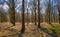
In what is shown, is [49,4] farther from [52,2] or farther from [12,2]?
[12,2]

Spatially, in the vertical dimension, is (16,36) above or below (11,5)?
below

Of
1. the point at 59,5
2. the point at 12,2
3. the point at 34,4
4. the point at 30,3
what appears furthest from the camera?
the point at 59,5

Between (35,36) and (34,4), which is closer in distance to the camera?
(35,36)

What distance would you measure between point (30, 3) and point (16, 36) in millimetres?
17031

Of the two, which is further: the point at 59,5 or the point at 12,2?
the point at 59,5

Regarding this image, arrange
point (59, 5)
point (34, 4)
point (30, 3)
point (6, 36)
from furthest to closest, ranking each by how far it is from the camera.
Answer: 1. point (59, 5)
2. point (30, 3)
3. point (34, 4)
4. point (6, 36)

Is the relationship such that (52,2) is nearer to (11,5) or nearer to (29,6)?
(29,6)

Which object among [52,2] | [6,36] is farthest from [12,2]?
[52,2]

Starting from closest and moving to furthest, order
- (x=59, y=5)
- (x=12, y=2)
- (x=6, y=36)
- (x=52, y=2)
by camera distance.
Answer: (x=6, y=36) → (x=12, y=2) → (x=59, y=5) → (x=52, y=2)

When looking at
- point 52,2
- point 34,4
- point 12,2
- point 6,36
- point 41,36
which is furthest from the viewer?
point 52,2

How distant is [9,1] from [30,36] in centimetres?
1033

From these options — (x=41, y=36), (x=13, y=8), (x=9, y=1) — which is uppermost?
(x=9, y=1)

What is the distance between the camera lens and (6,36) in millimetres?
11195

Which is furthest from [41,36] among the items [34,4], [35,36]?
[34,4]
